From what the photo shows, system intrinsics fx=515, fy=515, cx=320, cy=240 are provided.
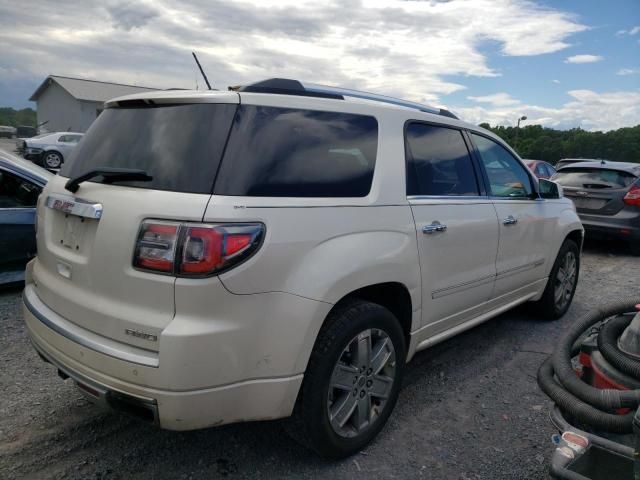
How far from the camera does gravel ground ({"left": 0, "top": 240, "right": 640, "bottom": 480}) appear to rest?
103 inches

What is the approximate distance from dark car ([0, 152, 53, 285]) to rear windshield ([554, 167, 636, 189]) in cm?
804

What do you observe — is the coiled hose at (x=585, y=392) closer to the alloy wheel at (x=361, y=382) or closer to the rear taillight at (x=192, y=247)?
the alloy wheel at (x=361, y=382)

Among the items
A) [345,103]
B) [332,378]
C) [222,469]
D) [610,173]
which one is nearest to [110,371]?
[222,469]

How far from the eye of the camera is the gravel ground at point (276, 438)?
2.62 m

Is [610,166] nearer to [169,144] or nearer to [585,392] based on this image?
[585,392]

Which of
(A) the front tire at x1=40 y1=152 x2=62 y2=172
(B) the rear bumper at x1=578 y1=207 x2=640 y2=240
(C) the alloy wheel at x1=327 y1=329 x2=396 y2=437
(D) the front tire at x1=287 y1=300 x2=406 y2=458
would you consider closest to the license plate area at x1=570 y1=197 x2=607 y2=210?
(B) the rear bumper at x1=578 y1=207 x2=640 y2=240

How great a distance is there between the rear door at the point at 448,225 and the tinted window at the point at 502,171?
0.80ft

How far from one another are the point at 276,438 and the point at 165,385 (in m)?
1.08

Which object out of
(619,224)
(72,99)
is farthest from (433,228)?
(72,99)

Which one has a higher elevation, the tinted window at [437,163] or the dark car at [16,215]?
the tinted window at [437,163]

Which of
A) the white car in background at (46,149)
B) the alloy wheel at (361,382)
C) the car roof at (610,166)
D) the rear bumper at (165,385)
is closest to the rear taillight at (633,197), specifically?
the car roof at (610,166)

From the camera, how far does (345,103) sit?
278 centimetres

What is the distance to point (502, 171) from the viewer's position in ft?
13.6

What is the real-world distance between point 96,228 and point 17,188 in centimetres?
357
